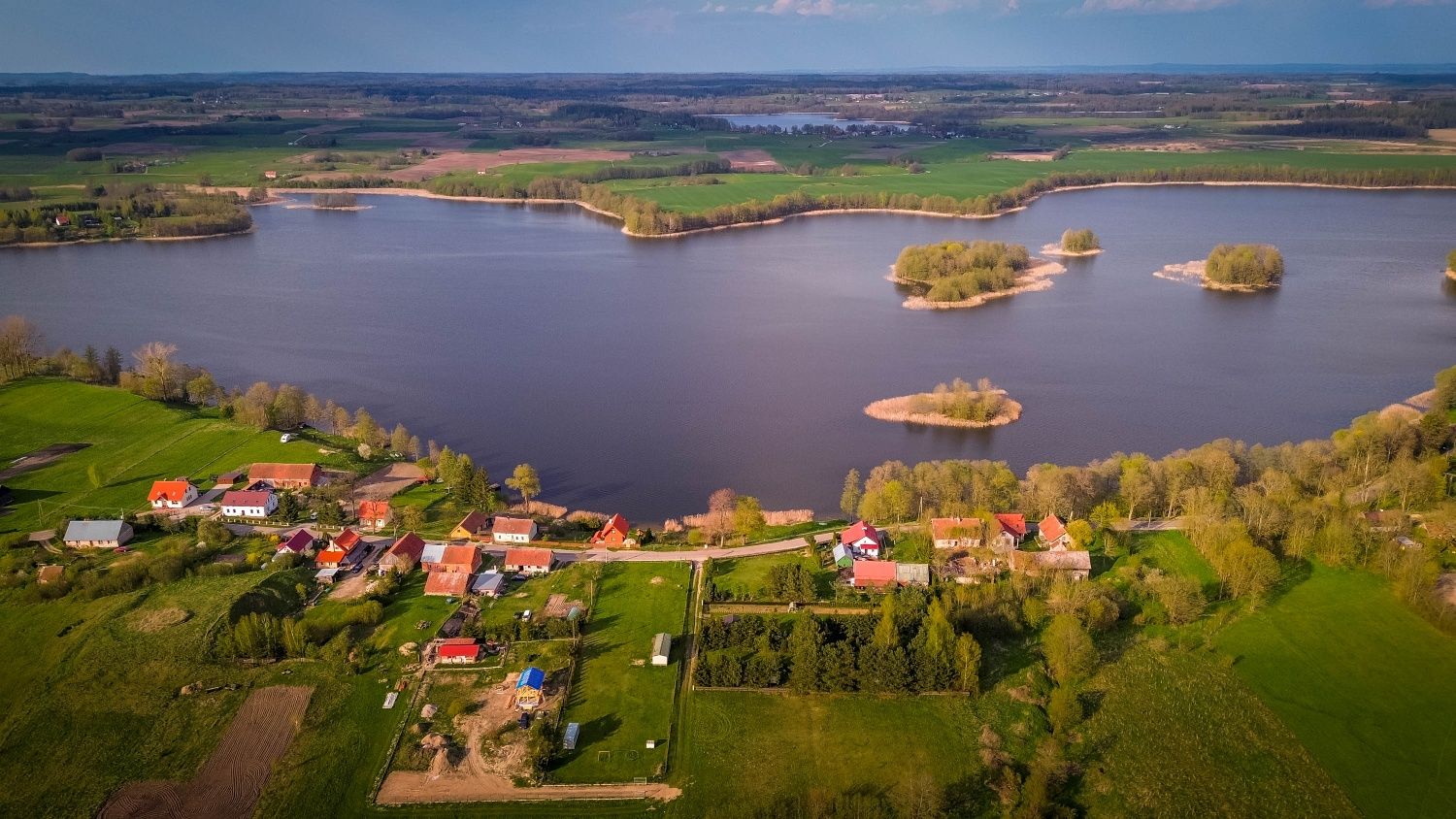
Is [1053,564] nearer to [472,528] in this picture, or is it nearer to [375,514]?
[472,528]

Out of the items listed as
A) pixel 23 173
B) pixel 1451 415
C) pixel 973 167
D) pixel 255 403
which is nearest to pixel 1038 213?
pixel 973 167

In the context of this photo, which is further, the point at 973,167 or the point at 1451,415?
the point at 973,167

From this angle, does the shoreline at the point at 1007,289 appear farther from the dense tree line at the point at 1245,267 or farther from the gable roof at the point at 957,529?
the gable roof at the point at 957,529

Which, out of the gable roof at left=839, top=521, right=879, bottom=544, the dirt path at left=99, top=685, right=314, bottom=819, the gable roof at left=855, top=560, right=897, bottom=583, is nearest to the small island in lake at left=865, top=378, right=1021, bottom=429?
the gable roof at left=839, top=521, right=879, bottom=544

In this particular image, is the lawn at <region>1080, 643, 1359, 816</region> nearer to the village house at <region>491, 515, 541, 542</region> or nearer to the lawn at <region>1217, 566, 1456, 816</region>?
the lawn at <region>1217, 566, 1456, 816</region>

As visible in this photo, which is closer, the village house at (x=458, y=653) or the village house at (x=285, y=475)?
the village house at (x=458, y=653)

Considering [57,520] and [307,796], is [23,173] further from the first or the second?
[307,796]

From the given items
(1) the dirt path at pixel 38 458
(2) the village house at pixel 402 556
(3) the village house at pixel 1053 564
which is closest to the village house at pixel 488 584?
(2) the village house at pixel 402 556
